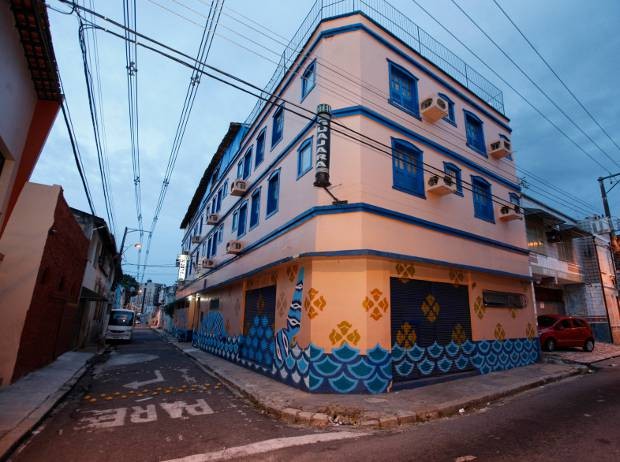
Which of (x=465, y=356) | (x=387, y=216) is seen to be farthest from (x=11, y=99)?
(x=465, y=356)

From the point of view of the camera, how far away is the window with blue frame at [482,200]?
13281 mm

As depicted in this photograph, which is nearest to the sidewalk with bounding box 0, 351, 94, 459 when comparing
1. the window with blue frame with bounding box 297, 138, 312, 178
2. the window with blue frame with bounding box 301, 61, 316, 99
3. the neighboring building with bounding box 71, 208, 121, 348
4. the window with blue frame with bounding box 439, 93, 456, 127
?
the neighboring building with bounding box 71, 208, 121, 348

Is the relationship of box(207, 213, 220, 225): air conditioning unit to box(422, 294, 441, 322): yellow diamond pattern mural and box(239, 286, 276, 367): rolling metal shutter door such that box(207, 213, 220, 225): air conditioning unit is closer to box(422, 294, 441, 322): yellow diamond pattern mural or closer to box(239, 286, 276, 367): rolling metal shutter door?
box(239, 286, 276, 367): rolling metal shutter door

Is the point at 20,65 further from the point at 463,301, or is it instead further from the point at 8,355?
the point at 463,301

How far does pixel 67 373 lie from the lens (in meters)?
10.8

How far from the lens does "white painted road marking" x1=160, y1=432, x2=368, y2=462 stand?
4703mm

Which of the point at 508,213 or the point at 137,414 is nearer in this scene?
the point at 137,414

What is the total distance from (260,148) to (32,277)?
10.4m

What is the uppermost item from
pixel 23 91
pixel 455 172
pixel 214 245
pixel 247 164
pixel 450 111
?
pixel 450 111

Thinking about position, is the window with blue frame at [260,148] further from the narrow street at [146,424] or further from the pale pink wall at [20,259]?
the narrow street at [146,424]

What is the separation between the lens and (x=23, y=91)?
5211 mm

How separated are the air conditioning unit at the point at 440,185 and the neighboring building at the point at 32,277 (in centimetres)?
1251

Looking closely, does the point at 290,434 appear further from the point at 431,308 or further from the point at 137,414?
the point at 431,308

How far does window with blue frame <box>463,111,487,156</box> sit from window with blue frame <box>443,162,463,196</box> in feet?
7.50
